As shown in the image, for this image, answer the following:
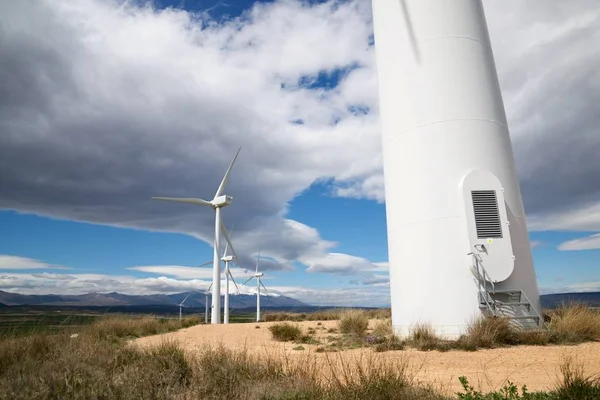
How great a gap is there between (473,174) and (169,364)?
931 centimetres

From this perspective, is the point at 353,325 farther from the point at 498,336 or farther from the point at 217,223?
the point at 217,223

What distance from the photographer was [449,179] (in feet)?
38.5

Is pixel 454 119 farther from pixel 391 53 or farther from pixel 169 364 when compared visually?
pixel 169 364

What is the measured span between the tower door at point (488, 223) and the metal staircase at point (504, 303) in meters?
0.21

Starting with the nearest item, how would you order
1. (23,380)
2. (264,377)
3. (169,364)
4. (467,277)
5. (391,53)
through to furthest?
(23,380) < (264,377) < (169,364) < (467,277) < (391,53)

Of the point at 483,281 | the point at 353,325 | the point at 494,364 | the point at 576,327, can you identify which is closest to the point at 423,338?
the point at 483,281

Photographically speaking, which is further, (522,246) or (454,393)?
(522,246)

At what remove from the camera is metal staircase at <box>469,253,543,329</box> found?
10.8 metres

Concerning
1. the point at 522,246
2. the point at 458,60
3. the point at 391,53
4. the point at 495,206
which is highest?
the point at 391,53

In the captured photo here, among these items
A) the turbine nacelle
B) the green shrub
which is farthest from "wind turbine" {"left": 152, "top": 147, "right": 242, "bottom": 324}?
the green shrub

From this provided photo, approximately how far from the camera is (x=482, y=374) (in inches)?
285

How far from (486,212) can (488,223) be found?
31 cm

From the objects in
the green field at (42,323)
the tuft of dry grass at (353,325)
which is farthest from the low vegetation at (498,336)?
the green field at (42,323)

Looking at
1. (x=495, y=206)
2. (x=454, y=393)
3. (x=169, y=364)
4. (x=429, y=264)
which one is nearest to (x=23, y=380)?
(x=169, y=364)
